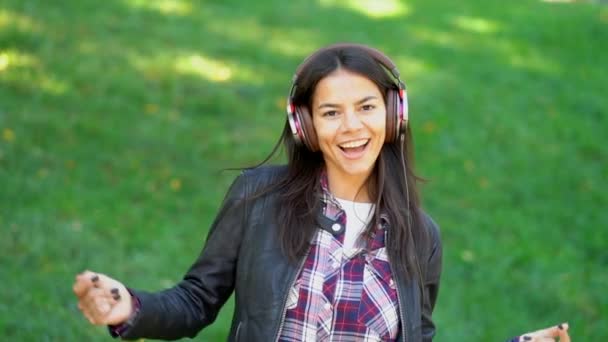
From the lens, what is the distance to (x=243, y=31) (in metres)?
10.6

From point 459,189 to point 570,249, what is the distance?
1111 millimetres

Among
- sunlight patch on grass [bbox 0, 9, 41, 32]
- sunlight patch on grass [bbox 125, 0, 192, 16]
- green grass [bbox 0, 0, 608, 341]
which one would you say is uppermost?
sunlight patch on grass [bbox 125, 0, 192, 16]

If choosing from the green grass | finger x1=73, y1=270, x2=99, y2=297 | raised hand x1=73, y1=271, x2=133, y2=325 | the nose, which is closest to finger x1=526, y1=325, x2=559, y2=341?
the nose

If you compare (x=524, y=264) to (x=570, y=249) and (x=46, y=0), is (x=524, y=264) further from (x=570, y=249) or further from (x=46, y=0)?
(x=46, y=0)

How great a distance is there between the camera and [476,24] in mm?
12430

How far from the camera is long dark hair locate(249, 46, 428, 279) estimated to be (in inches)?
119

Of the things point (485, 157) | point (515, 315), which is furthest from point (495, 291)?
point (485, 157)

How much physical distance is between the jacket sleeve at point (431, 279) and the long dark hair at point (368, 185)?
0.21 feet

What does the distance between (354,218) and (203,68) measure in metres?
6.41

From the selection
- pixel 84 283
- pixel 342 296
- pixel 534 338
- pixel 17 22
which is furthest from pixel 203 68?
pixel 84 283

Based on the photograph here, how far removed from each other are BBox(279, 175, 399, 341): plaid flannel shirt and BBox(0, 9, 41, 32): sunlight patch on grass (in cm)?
625

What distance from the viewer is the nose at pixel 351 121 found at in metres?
2.99

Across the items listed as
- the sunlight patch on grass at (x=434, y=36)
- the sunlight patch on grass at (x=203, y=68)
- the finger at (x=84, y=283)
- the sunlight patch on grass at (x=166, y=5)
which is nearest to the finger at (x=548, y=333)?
the finger at (x=84, y=283)

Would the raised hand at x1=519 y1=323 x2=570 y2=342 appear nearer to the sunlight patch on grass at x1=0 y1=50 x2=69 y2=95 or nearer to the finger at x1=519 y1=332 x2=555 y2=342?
the finger at x1=519 y1=332 x2=555 y2=342
